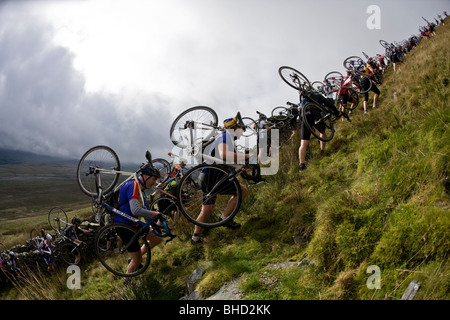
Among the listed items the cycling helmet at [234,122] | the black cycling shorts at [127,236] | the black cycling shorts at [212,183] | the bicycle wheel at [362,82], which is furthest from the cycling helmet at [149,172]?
the bicycle wheel at [362,82]

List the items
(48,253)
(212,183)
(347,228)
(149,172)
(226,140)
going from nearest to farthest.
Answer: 1. (347,228)
2. (226,140)
3. (212,183)
4. (149,172)
5. (48,253)

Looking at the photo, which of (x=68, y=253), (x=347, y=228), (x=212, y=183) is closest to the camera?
(x=347, y=228)

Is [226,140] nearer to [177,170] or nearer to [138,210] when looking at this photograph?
[138,210]

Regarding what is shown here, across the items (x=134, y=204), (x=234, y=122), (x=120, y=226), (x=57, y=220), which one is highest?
(x=234, y=122)

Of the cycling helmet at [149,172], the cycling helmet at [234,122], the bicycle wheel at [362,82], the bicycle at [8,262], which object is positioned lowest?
the bicycle at [8,262]

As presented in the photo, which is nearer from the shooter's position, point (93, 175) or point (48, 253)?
point (93, 175)

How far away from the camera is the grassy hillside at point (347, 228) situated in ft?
9.07

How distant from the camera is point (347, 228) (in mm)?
3441

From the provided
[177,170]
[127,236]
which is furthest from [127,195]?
[177,170]

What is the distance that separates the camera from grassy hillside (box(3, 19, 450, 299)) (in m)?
2.77

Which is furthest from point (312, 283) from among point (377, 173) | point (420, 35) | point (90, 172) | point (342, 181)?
point (420, 35)

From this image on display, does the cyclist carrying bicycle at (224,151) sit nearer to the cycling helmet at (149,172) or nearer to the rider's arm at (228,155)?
the rider's arm at (228,155)

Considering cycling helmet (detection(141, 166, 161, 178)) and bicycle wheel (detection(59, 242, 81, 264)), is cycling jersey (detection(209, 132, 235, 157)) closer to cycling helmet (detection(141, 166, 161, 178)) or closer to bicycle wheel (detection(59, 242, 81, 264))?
cycling helmet (detection(141, 166, 161, 178))

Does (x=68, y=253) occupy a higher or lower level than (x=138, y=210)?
lower
